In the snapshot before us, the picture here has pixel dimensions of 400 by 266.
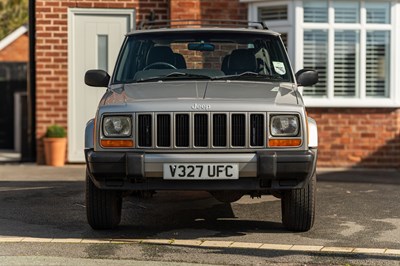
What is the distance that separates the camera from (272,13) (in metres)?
14.2

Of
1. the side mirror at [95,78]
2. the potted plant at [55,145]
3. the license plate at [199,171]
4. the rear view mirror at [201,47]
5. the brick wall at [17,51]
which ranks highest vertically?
the brick wall at [17,51]

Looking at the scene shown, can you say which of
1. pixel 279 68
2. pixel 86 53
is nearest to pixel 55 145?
pixel 86 53

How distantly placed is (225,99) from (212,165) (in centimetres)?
59

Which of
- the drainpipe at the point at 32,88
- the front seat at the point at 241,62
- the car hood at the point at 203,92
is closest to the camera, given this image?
the car hood at the point at 203,92

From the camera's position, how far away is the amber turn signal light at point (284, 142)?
7.02 m

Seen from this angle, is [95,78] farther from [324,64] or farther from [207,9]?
[324,64]

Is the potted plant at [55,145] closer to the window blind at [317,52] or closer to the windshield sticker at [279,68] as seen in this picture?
the window blind at [317,52]

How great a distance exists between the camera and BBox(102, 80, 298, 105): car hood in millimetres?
7203

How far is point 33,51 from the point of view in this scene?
14664 millimetres

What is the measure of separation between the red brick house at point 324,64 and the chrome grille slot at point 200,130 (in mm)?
6982

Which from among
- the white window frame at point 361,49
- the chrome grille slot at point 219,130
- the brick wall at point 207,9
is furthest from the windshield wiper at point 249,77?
the brick wall at point 207,9

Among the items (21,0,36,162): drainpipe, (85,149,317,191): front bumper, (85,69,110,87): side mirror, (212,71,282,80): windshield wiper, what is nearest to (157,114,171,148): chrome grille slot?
(85,149,317,191): front bumper

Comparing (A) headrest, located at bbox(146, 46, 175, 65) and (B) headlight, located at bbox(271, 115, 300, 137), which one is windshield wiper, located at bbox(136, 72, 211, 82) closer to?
(A) headrest, located at bbox(146, 46, 175, 65)

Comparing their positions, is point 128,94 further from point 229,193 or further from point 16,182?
point 16,182
